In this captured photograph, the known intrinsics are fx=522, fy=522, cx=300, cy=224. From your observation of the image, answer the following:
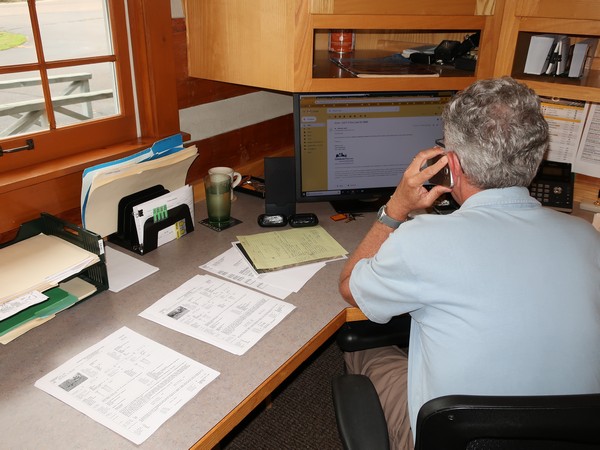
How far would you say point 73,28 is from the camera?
156cm

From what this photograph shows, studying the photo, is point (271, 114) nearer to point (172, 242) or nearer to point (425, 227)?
point (172, 242)

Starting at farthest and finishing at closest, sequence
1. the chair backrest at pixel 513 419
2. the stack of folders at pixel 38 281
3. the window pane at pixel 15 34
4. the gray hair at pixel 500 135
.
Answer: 1. the window pane at pixel 15 34
2. the stack of folders at pixel 38 281
3. the gray hair at pixel 500 135
4. the chair backrest at pixel 513 419

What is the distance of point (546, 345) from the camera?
94cm

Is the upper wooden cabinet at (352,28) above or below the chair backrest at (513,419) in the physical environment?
above

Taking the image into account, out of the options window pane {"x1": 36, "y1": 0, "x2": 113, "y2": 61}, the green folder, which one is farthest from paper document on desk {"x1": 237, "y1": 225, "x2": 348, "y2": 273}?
window pane {"x1": 36, "y1": 0, "x2": 113, "y2": 61}

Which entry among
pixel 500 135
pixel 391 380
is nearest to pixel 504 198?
pixel 500 135

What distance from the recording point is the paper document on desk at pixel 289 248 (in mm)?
1533

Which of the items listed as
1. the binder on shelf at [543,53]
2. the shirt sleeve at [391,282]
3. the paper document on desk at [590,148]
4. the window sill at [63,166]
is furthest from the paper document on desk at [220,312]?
the paper document on desk at [590,148]

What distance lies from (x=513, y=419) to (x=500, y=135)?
22.6 inches

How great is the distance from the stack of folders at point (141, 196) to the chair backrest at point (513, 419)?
1.04m

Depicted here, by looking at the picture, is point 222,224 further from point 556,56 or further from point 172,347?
point 556,56

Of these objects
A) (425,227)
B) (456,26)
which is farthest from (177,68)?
(425,227)

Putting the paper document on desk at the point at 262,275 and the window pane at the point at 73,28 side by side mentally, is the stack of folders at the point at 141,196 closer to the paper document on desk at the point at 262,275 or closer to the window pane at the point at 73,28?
the paper document on desk at the point at 262,275

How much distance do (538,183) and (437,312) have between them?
3.82 ft
